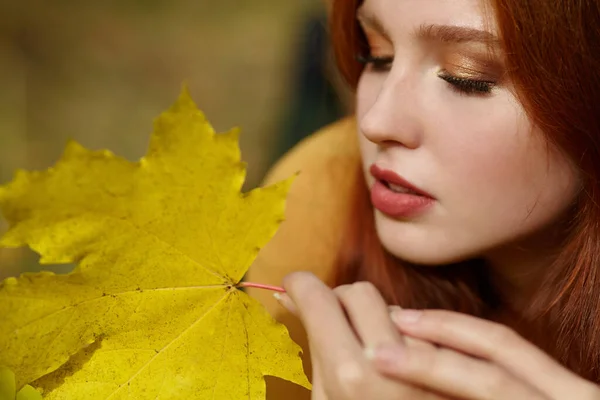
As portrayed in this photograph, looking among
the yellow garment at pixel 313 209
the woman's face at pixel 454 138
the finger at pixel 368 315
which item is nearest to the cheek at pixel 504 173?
the woman's face at pixel 454 138

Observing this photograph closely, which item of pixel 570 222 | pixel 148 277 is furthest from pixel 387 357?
pixel 570 222

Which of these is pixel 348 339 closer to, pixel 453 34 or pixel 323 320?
pixel 323 320

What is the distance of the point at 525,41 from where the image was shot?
0.54 meters

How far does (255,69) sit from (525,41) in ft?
4.59

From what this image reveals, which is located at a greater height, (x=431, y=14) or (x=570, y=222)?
(x=431, y=14)

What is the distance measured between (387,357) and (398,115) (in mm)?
237

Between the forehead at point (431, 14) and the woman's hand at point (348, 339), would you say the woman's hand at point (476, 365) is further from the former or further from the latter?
the forehead at point (431, 14)

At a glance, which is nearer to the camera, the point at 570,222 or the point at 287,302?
the point at 287,302

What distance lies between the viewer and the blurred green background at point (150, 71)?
1.61m

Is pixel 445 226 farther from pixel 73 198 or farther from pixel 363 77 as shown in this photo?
pixel 73 198

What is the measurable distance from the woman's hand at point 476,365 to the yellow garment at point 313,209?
15.7 inches

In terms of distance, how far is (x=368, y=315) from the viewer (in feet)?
1.54

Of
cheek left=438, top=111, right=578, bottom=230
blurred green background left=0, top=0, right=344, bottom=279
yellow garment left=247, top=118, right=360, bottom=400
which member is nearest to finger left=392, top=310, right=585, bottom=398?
cheek left=438, top=111, right=578, bottom=230

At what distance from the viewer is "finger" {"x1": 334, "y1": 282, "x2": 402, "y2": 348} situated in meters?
0.45
